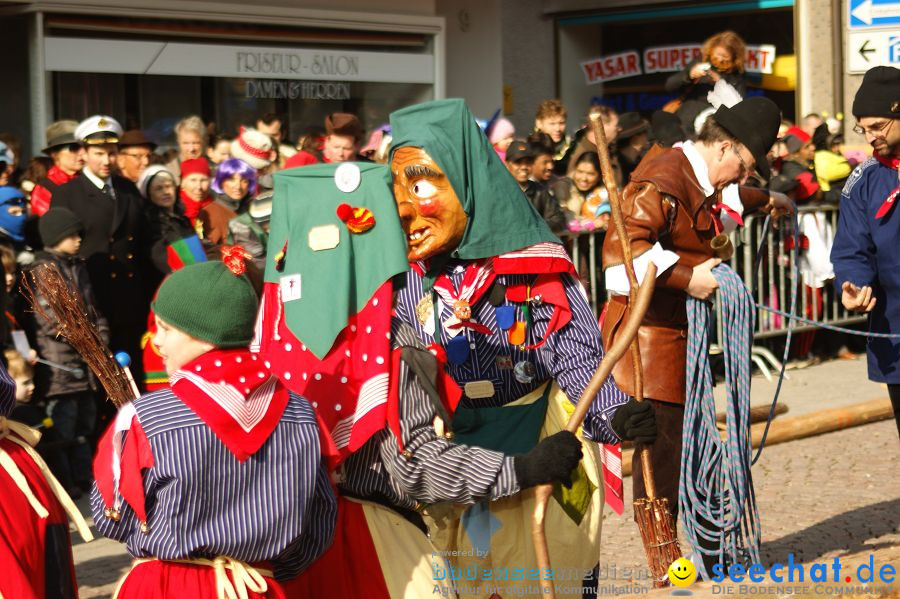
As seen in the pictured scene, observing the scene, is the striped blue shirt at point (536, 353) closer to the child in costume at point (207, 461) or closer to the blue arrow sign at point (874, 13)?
the child in costume at point (207, 461)

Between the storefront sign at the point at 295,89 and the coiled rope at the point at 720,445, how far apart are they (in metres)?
8.94

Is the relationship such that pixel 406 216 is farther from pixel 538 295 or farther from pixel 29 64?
pixel 29 64

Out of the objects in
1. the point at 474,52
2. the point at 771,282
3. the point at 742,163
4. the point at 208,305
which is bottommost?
the point at 771,282

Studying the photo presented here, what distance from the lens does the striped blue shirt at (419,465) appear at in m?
3.70

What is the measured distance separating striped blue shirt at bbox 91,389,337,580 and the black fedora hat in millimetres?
2370

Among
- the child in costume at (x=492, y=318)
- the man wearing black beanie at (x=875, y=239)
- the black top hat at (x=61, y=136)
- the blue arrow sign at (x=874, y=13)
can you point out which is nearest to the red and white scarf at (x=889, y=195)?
the man wearing black beanie at (x=875, y=239)

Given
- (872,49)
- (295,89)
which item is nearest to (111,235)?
(295,89)

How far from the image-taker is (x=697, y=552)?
18.0 ft

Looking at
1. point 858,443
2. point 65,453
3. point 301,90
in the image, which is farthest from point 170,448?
point 301,90

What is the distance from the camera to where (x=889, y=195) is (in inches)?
231

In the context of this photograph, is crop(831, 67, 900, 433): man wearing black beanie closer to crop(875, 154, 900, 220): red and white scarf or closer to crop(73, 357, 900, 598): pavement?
crop(875, 154, 900, 220): red and white scarf

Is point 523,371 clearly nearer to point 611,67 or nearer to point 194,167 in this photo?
point 194,167

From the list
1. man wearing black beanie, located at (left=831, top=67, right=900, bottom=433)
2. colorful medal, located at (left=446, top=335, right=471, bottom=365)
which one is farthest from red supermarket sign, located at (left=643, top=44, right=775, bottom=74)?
colorful medal, located at (left=446, top=335, right=471, bottom=365)

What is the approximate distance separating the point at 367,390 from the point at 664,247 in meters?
1.84
